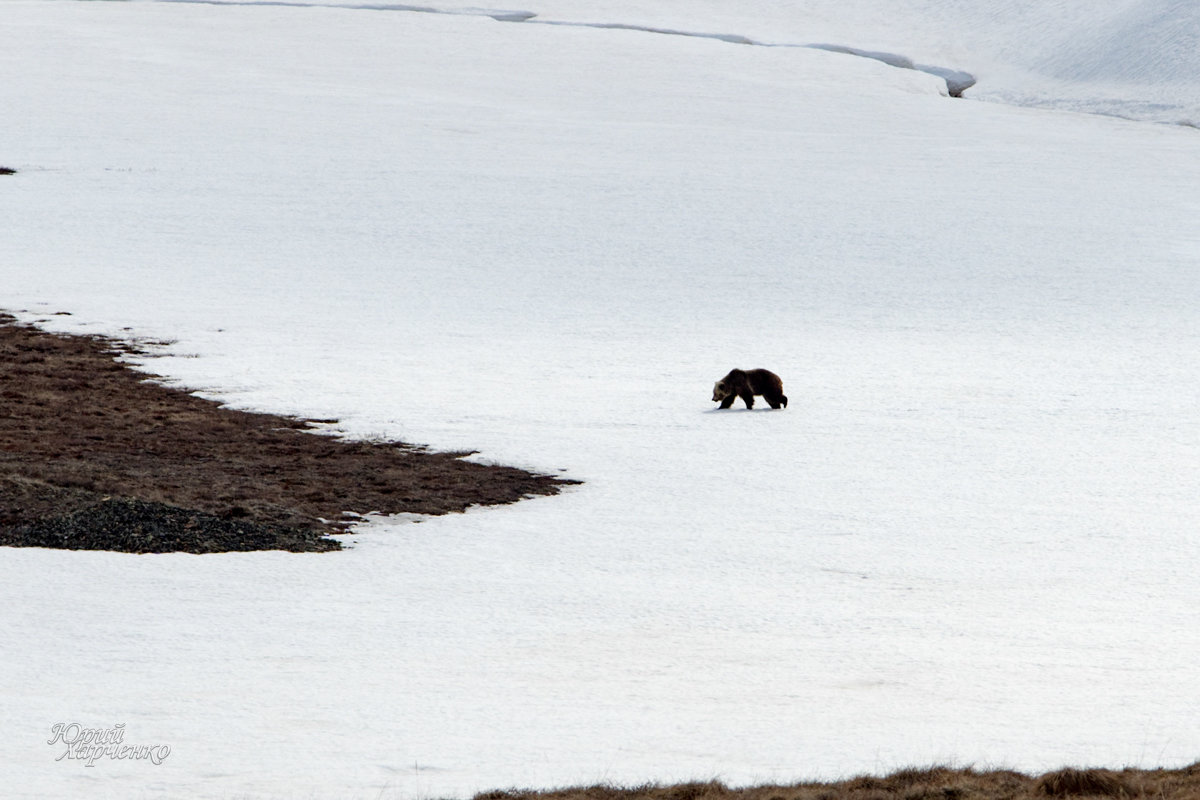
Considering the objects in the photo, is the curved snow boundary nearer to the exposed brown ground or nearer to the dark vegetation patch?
the dark vegetation patch

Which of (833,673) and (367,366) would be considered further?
(367,366)

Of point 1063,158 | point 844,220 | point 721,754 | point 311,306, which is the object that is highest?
point 1063,158

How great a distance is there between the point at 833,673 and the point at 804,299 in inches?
562

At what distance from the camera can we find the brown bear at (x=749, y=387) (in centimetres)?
1423

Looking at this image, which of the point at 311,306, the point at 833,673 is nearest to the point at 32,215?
the point at 311,306

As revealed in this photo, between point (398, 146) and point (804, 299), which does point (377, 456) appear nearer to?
Answer: point (804, 299)

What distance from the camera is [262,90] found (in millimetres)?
34344

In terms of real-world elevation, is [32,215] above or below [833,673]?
above

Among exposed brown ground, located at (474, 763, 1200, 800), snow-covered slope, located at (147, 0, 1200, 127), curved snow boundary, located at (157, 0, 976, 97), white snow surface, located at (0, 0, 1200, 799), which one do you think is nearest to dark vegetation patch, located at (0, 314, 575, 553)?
white snow surface, located at (0, 0, 1200, 799)

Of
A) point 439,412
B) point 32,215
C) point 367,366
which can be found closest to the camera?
point 439,412

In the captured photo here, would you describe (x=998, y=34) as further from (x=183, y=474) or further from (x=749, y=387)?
(x=183, y=474)

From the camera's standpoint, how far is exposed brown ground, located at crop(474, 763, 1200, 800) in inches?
196

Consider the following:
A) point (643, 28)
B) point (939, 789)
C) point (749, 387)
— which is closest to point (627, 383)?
point (749, 387)

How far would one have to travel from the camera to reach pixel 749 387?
47.0 feet
